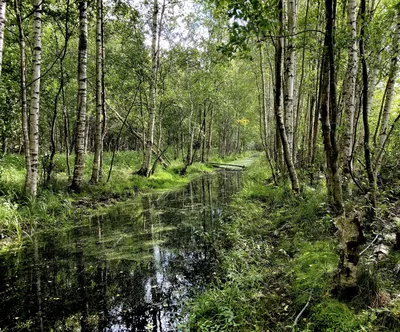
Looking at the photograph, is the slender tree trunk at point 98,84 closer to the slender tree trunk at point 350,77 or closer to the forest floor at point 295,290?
the forest floor at point 295,290

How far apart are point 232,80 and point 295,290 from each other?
77.1 ft

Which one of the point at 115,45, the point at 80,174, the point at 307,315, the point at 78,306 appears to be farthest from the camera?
the point at 115,45

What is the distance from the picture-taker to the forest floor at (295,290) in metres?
2.74

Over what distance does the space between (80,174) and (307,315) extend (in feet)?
29.6

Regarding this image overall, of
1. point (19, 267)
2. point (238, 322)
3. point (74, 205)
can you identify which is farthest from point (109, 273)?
point (74, 205)

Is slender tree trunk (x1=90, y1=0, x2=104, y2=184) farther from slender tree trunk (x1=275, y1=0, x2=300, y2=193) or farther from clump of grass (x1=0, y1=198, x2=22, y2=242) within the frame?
slender tree trunk (x1=275, y1=0, x2=300, y2=193)

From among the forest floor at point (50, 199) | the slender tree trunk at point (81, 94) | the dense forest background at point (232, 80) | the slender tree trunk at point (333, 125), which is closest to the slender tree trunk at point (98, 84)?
the dense forest background at point (232, 80)

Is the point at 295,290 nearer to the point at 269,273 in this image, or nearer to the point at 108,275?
the point at 269,273

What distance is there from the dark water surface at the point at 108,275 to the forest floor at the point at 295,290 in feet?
1.70

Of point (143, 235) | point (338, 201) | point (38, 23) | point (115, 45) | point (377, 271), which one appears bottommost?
point (143, 235)

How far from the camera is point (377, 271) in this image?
10.3 ft

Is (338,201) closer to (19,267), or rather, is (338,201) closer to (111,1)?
(19,267)

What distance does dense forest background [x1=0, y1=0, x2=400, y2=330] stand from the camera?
373 centimetres

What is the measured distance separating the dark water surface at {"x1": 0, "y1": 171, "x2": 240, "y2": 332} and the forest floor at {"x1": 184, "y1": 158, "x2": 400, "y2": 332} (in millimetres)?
519
